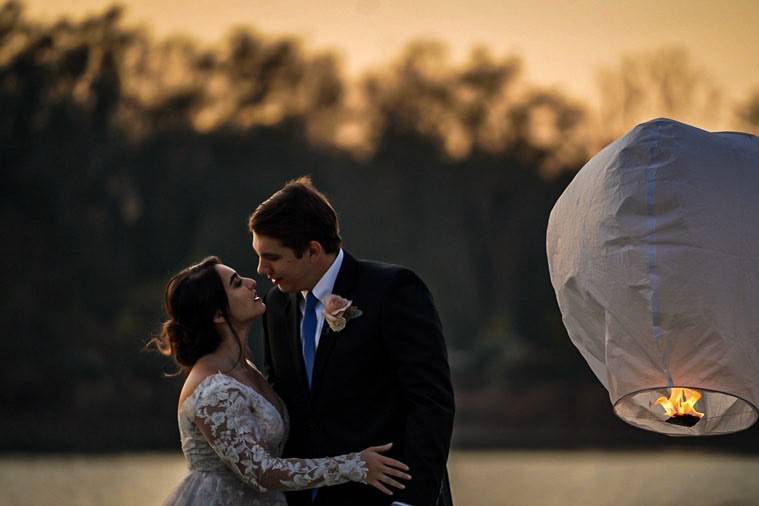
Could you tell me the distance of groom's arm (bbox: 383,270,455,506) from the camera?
171 inches

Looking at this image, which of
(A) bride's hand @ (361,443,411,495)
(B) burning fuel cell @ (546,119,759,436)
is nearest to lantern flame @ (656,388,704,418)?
(B) burning fuel cell @ (546,119,759,436)

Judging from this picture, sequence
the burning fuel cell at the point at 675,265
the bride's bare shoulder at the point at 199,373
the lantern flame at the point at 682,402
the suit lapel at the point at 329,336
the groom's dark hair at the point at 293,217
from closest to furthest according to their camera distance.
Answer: the burning fuel cell at the point at 675,265, the lantern flame at the point at 682,402, the groom's dark hair at the point at 293,217, the suit lapel at the point at 329,336, the bride's bare shoulder at the point at 199,373

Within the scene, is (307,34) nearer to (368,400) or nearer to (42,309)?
(42,309)

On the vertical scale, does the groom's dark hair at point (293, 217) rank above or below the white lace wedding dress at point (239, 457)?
above

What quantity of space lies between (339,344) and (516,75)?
34.9 meters

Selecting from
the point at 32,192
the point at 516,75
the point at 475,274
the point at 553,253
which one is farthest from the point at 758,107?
the point at 553,253

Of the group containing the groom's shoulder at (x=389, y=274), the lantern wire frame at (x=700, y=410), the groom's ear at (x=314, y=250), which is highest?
the groom's ear at (x=314, y=250)

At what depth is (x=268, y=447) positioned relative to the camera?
4.59 m

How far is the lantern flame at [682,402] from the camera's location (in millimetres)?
4316

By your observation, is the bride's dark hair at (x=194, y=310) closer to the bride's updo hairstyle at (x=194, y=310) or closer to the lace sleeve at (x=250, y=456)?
the bride's updo hairstyle at (x=194, y=310)

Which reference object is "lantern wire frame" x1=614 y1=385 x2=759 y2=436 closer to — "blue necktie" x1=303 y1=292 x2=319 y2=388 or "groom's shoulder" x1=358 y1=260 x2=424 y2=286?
"groom's shoulder" x1=358 y1=260 x2=424 y2=286

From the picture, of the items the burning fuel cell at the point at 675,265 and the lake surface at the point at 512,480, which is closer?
the burning fuel cell at the point at 675,265

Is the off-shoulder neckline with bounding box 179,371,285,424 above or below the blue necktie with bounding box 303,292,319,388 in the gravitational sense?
below

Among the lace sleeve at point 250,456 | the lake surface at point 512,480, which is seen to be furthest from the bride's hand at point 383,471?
the lake surface at point 512,480
